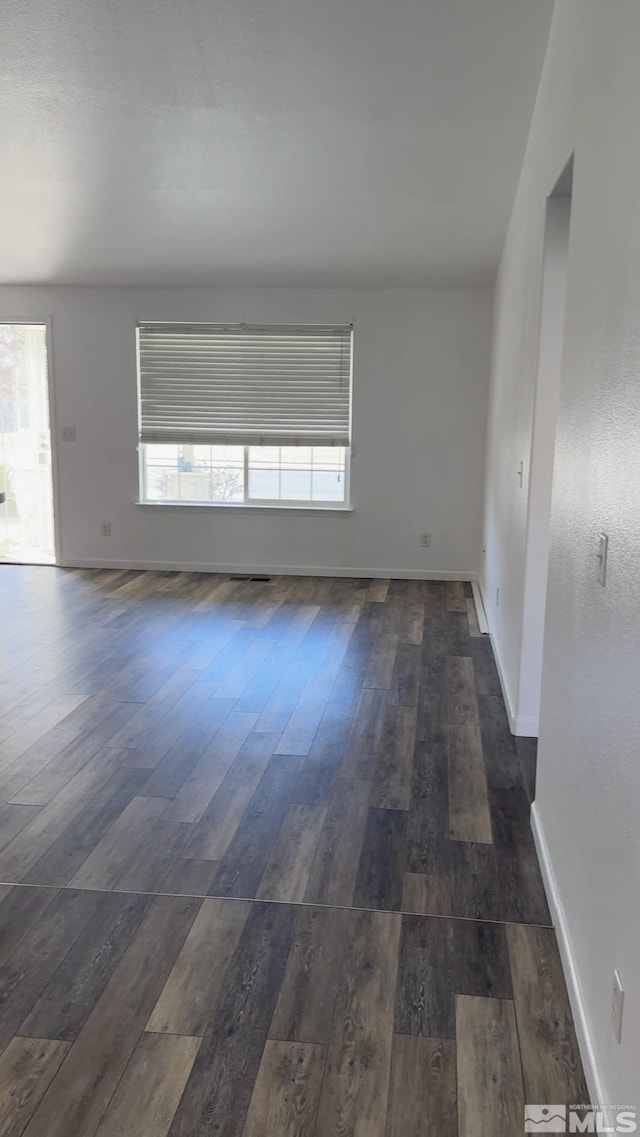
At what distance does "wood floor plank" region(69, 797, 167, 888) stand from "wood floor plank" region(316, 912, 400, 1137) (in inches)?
29.0

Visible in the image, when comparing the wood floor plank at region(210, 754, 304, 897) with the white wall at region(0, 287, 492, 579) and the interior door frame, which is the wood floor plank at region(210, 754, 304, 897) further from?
the interior door frame

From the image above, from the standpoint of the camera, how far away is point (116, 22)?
3.18 metres

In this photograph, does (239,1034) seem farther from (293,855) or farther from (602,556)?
(602,556)

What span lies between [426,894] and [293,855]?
1.41ft

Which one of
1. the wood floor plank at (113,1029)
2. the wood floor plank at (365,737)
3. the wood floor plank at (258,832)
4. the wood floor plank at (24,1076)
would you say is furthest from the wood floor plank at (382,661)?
the wood floor plank at (24,1076)

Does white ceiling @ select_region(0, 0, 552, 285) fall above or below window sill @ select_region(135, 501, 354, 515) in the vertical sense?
above

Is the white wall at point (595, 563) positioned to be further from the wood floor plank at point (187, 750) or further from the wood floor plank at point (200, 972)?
the wood floor plank at point (187, 750)

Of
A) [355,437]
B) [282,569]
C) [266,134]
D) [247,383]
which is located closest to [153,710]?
[266,134]

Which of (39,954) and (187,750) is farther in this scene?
(187,750)

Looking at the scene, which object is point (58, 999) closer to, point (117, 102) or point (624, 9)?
point (624, 9)

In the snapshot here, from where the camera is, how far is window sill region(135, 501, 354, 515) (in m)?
6.70

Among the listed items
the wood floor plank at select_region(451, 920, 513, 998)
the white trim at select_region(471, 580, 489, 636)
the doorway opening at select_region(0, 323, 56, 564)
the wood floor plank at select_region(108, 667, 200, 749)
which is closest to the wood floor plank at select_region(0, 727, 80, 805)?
the wood floor plank at select_region(108, 667, 200, 749)

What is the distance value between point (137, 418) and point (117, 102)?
316 cm

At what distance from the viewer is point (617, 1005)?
4.76ft
